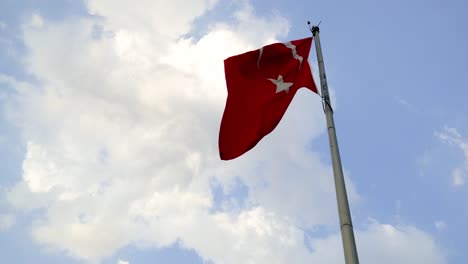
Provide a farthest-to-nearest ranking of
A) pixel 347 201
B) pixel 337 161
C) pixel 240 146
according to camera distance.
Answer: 1. pixel 240 146
2. pixel 337 161
3. pixel 347 201

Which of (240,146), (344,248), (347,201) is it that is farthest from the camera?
(240,146)

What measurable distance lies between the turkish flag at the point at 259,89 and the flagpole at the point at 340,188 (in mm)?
660

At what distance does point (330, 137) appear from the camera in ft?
40.5

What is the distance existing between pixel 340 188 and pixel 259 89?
536cm

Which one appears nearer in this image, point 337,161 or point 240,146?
point 337,161

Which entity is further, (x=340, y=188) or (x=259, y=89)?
(x=259, y=89)

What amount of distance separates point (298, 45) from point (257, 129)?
150 inches

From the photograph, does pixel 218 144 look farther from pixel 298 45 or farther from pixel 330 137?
pixel 298 45

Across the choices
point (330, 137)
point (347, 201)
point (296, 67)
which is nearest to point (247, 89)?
point (296, 67)

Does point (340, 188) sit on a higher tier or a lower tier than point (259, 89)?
lower

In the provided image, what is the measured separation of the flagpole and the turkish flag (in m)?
0.66

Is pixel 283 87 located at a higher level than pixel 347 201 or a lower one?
higher

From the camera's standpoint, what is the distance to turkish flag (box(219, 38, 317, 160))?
46.2 feet

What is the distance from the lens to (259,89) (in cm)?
1521
